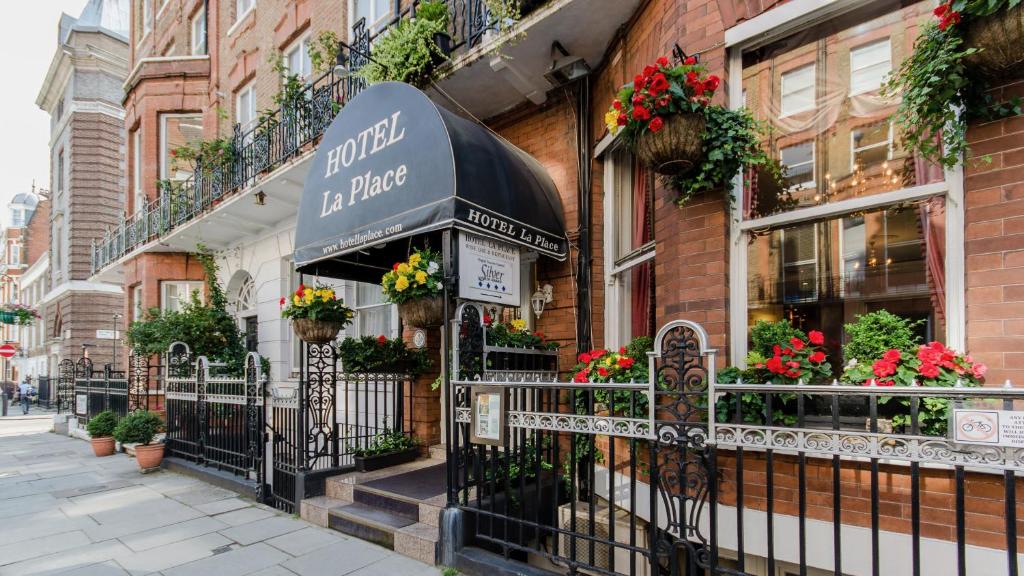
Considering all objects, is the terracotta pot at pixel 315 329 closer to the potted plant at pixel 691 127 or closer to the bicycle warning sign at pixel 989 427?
the potted plant at pixel 691 127

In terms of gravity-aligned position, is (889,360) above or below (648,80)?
below

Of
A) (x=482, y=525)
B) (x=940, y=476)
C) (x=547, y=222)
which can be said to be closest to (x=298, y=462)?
(x=482, y=525)

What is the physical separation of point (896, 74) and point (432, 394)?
234 inches

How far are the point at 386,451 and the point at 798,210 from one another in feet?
17.1

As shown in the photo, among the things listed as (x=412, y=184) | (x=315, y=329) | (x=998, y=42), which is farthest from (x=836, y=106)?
(x=315, y=329)

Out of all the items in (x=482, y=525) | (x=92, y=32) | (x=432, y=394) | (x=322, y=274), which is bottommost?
(x=482, y=525)

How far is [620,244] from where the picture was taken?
564 cm

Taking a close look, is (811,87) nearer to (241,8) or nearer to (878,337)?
(878,337)

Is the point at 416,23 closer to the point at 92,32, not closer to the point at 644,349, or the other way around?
the point at 644,349

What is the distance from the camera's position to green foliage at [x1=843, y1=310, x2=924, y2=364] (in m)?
2.94

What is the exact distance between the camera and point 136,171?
15.5 m

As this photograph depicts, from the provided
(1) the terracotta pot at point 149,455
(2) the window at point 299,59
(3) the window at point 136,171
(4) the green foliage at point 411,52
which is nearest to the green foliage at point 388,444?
(1) the terracotta pot at point 149,455

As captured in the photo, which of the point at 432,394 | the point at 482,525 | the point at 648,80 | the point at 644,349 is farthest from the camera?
the point at 432,394

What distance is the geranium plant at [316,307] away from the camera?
5.84 m
